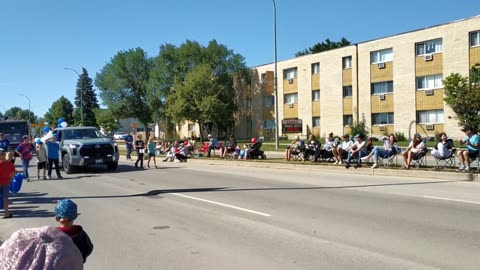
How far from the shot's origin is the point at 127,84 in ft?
252

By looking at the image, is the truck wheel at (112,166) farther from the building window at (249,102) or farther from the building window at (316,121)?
the building window at (249,102)

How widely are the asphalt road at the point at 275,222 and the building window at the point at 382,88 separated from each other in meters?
30.0

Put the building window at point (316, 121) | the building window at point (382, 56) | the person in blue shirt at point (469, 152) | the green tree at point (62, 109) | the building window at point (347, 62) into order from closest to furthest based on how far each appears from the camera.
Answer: the person in blue shirt at point (469, 152)
the building window at point (382, 56)
the building window at point (347, 62)
the building window at point (316, 121)
the green tree at point (62, 109)

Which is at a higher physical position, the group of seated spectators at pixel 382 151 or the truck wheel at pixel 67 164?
the group of seated spectators at pixel 382 151

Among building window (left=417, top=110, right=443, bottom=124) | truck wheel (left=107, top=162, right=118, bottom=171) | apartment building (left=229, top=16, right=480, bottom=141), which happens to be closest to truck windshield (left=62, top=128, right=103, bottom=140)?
truck wheel (left=107, top=162, right=118, bottom=171)

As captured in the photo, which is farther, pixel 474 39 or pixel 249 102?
pixel 249 102

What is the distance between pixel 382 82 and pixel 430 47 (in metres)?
5.63

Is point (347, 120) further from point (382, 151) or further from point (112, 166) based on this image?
point (112, 166)

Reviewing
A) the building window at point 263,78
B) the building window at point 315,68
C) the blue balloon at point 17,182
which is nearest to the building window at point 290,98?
the building window at point 315,68

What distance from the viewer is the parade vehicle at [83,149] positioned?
68.0 feet

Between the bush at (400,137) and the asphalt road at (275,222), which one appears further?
the bush at (400,137)

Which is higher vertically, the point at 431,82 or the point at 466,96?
the point at 431,82

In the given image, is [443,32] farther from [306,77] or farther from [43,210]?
[43,210]

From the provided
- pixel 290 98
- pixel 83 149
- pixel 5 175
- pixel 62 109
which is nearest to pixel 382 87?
pixel 290 98
